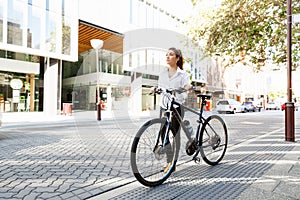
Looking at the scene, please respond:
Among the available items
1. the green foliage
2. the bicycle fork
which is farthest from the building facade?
the bicycle fork

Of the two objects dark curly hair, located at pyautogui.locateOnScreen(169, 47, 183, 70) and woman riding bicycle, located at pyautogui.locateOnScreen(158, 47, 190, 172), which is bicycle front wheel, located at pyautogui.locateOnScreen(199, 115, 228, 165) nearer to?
woman riding bicycle, located at pyautogui.locateOnScreen(158, 47, 190, 172)

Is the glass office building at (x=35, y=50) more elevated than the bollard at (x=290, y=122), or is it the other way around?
the glass office building at (x=35, y=50)

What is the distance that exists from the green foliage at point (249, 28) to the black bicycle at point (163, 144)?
626 centimetres

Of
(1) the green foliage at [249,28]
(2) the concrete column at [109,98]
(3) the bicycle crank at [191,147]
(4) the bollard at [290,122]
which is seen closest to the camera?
(3) the bicycle crank at [191,147]

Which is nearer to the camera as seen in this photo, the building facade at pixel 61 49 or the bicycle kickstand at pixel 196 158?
the bicycle kickstand at pixel 196 158

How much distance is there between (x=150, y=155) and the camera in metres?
3.50

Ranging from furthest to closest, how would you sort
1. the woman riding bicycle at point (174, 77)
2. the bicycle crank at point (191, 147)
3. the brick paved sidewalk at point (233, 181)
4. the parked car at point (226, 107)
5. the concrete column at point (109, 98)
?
the parked car at point (226, 107)
the concrete column at point (109, 98)
the bicycle crank at point (191, 147)
the woman riding bicycle at point (174, 77)
the brick paved sidewalk at point (233, 181)

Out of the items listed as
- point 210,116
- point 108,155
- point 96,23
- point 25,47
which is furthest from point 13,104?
point 210,116

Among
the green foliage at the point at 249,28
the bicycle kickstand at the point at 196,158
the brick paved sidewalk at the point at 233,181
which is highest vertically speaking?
the green foliage at the point at 249,28

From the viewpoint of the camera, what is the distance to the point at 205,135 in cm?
432

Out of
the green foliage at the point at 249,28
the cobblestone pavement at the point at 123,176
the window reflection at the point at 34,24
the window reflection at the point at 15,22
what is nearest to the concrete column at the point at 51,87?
the window reflection at the point at 34,24

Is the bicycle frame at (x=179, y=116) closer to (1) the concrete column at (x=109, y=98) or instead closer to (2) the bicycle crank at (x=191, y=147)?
(2) the bicycle crank at (x=191, y=147)

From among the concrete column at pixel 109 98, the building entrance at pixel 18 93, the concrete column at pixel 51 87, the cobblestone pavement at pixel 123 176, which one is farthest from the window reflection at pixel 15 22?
the cobblestone pavement at pixel 123 176

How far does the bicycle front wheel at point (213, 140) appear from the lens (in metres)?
4.31
